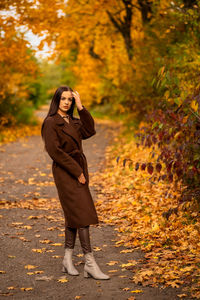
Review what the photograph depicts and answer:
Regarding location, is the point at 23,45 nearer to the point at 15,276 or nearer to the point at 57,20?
the point at 57,20

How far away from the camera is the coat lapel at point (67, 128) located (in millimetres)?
5033

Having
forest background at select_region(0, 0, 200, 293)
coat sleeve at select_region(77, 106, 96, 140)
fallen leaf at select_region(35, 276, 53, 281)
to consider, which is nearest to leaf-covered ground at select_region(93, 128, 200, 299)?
forest background at select_region(0, 0, 200, 293)

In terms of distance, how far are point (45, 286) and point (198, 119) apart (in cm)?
261

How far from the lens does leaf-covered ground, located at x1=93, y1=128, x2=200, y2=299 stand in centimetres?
482

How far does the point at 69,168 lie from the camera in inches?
194

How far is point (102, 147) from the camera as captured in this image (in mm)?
18047

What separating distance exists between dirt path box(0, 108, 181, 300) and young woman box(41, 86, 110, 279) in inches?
10.9

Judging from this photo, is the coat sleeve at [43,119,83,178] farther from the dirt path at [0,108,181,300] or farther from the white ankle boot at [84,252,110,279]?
the dirt path at [0,108,181,300]

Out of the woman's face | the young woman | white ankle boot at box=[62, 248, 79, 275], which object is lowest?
white ankle boot at box=[62, 248, 79, 275]

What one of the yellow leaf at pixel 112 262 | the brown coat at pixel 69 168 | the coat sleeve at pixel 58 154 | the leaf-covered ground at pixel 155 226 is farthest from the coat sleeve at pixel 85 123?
the yellow leaf at pixel 112 262

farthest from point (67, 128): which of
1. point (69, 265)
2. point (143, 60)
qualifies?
point (143, 60)

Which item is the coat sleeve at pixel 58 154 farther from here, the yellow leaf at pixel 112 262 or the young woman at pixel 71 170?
the yellow leaf at pixel 112 262

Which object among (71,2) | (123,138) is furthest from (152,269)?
(123,138)

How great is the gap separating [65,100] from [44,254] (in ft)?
7.25
